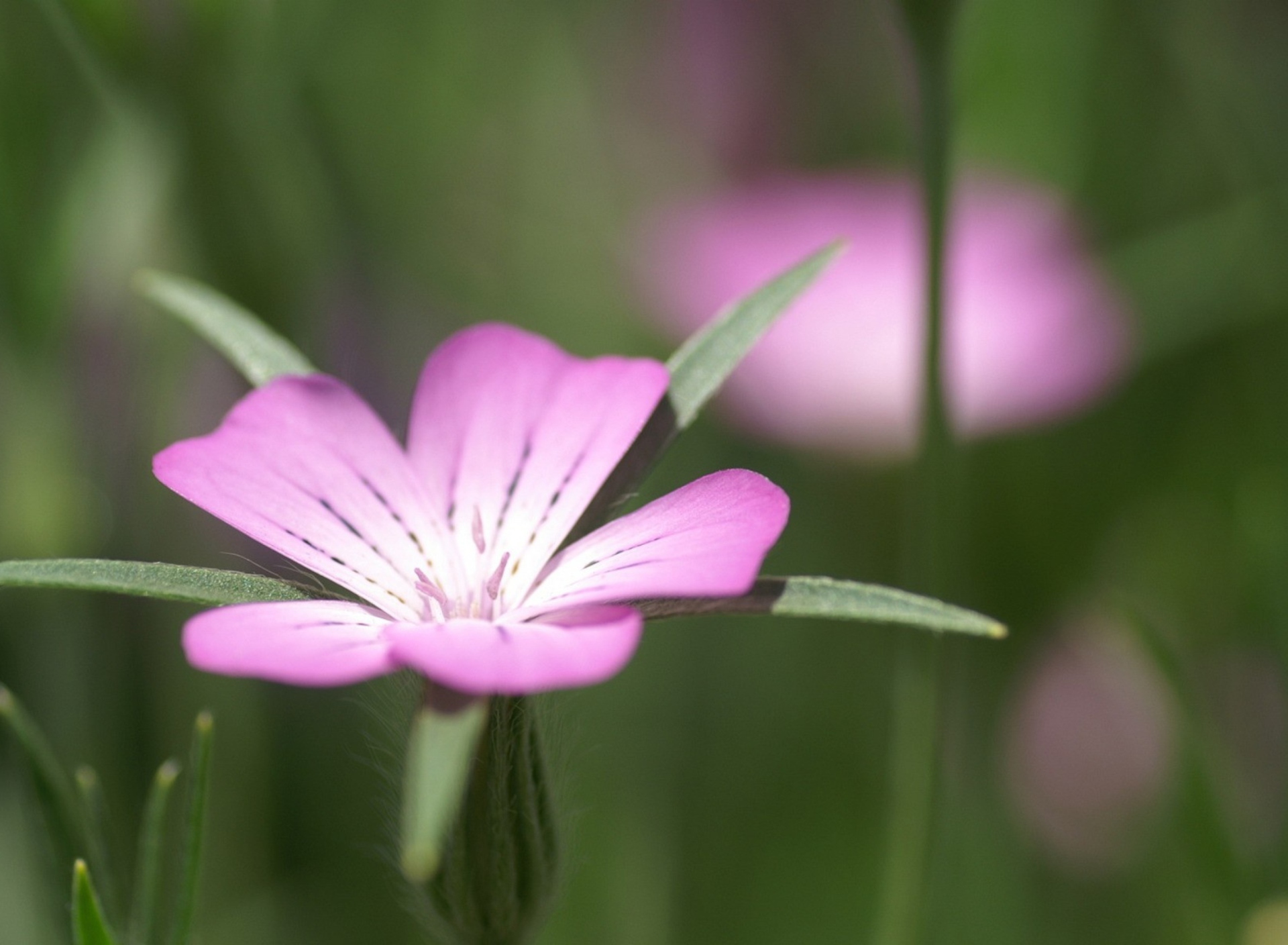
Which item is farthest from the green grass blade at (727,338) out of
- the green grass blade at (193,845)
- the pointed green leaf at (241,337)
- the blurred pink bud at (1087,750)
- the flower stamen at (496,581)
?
the blurred pink bud at (1087,750)

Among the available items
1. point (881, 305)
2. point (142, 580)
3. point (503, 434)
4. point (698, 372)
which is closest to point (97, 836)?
point (142, 580)

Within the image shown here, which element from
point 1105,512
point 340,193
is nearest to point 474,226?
point 340,193

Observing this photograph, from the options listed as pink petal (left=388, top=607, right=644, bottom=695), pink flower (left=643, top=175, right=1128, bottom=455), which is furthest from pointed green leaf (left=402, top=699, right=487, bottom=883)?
pink flower (left=643, top=175, right=1128, bottom=455)

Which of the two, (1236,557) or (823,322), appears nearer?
(1236,557)

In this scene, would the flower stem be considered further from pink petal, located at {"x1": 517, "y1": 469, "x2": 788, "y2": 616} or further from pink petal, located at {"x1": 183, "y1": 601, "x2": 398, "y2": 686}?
pink petal, located at {"x1": 183, "y1": 601, "x2": 398, "y2": 686}

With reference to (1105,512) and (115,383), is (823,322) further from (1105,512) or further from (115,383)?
(115,383)

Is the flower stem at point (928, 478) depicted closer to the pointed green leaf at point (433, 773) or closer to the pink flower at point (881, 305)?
the pointed green leaf at point (433, 773)

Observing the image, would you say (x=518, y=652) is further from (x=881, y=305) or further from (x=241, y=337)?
(x=881, y=305)
